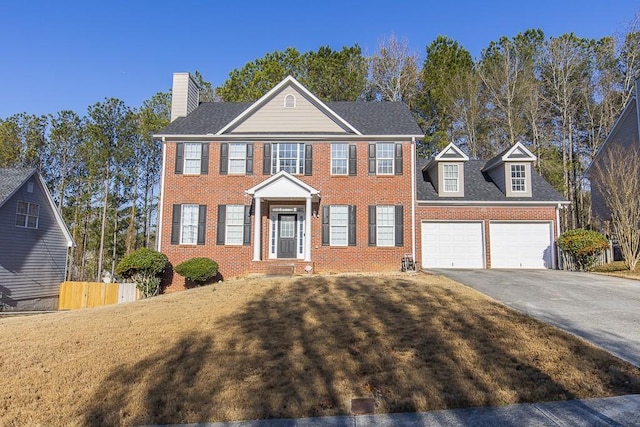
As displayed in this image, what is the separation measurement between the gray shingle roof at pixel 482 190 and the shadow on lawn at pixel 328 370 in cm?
1013

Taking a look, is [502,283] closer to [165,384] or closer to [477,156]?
[165,384]

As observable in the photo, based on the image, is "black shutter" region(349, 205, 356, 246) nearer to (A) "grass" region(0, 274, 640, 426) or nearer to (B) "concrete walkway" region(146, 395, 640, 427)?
(A) "grass" region(0, 274, 640, 426)

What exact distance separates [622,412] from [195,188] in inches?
610

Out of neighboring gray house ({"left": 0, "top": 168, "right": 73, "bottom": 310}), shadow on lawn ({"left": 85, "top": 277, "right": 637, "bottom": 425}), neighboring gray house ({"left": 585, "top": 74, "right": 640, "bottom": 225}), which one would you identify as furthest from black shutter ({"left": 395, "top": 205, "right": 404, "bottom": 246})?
neighboring gray house ({"left": 0, "top": 168, "right": 73, "bottom": 310})

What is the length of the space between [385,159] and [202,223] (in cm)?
Result: 772

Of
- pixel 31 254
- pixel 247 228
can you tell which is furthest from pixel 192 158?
pixel 31 254

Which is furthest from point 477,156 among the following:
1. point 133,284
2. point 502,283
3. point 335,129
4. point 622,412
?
point 622,412

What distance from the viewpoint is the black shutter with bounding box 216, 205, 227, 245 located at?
1677 cm

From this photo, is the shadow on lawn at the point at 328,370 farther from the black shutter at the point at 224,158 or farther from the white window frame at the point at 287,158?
the black shutter at the point at 224,158

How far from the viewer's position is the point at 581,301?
9.59m

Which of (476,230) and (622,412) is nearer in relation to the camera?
(622,412)

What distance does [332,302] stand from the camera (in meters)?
9.47

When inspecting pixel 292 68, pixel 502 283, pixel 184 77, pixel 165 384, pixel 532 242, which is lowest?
pixel 165 384

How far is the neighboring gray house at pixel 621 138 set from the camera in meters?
20.0
